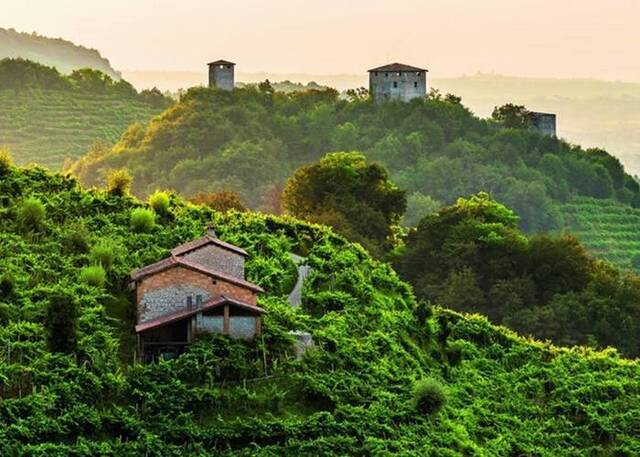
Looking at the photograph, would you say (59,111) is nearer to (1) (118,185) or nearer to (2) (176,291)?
(1) (118,185)

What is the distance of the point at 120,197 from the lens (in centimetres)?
4072

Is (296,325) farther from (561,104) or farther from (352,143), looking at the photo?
(561,104)

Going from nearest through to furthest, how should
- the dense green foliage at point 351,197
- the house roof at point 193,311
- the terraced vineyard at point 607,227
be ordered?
the house roof at point 193,311, the dense green foliage at point 351,197, the terraced vineyard at point 607,227

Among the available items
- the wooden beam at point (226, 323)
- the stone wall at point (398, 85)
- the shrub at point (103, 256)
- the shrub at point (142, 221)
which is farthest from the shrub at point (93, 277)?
the stone wall at point (398, 85)

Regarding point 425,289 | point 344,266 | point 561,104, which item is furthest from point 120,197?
point 561,104

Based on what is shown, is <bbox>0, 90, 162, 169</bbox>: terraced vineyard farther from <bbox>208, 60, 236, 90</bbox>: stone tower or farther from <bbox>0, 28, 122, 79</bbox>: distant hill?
<bbox>0, 28, 122, 79</bbox>: distant hill

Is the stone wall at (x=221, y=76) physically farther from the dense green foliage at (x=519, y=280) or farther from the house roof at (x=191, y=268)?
the house roof at (x=191, y=268)

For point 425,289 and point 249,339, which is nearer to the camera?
point 249,339

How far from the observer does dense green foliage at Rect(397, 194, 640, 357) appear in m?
51.1

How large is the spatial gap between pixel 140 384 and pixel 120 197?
12.1 metres

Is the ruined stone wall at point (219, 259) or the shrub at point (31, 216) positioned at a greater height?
the shrub at point (31, 216)

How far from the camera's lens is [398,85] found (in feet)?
356

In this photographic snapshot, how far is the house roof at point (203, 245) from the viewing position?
34.3m

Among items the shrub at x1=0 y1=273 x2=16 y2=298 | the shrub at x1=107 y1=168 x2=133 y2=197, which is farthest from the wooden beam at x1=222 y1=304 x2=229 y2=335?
the shrub at x1=107 y1=168 x2=133 y2=197
